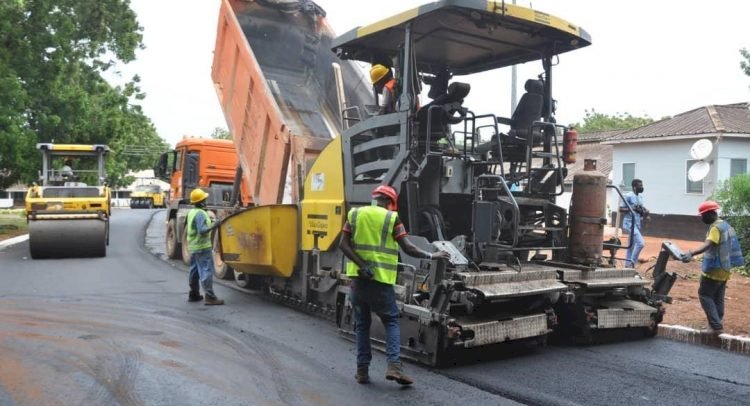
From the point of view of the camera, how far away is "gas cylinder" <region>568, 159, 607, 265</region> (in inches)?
245

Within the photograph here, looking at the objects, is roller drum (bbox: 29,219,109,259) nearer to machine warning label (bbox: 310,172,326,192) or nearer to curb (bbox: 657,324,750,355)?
machine warning label (bbox: 310,172,326,192)

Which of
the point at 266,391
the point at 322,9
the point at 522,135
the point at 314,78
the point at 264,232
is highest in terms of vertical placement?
the point at 322,9

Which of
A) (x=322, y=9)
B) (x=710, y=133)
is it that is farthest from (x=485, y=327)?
(x=710, y=133)

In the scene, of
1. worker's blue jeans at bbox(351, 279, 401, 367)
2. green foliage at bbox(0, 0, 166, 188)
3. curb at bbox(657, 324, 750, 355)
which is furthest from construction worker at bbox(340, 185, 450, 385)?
green foliage at bbox(0, 0, 166, 188)

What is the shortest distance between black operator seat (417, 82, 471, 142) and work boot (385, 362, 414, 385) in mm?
2249

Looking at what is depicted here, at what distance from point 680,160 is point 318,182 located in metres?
17.2

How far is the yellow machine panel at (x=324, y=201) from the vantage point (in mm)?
6762

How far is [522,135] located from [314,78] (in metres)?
3.93

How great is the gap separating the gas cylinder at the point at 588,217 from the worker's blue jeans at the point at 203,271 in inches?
166

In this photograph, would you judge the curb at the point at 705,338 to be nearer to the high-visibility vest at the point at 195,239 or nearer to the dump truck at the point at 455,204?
the dump truck at the point at 455,204

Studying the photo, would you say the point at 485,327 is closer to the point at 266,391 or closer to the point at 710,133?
the point at 266,391

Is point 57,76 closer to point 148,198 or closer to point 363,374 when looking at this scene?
point 363,374

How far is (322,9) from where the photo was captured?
9.73m

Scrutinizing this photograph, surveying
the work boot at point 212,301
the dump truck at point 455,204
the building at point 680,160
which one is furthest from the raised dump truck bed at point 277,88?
the building at point 680,160
